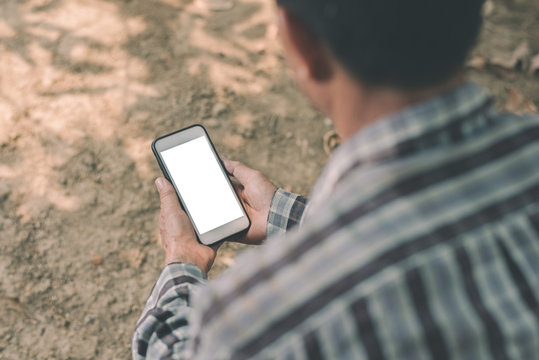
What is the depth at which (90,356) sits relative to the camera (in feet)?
7.02

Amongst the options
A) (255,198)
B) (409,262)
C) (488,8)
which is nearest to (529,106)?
(488,8)

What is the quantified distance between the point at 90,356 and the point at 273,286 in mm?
1729

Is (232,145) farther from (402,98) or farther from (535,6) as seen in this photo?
(535,6)

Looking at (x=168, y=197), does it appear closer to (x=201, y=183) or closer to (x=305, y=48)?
(x=201, y=183)

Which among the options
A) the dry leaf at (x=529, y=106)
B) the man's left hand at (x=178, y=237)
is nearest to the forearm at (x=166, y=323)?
the man's left hand at (x=178, y=237)

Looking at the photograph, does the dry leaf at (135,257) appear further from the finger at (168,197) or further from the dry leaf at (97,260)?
the finger at (168,197)

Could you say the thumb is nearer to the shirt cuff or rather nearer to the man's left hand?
the man's left hand

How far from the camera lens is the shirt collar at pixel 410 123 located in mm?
819

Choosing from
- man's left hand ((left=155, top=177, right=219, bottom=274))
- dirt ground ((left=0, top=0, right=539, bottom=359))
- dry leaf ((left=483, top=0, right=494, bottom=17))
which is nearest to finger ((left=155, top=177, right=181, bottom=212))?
man's left hand ((left=155, top=177, right=219, bottom=274))

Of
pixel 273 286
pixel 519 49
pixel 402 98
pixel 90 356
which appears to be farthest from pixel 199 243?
pixel 519 49

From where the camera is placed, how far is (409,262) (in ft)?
2.51

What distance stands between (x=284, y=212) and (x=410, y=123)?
3.33 feet

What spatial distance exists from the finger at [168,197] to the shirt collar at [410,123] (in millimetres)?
1173

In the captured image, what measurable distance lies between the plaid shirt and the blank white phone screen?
1.06 meters
